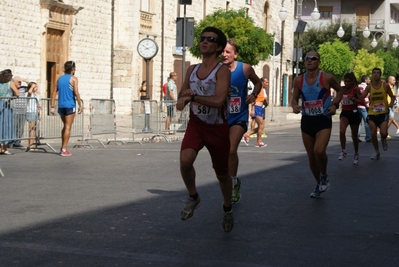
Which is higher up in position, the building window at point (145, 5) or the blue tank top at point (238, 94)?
the building window at point (145, 5)

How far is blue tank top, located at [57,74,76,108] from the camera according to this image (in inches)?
702

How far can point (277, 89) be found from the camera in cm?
6412

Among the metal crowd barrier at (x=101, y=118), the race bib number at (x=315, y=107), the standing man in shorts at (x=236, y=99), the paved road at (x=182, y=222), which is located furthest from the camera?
the metal crowd barrier at (x=101, y=118)

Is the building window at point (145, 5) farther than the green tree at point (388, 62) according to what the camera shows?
No

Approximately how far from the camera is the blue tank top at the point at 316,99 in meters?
11.3

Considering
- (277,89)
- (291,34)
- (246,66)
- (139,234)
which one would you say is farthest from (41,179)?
(291,34)

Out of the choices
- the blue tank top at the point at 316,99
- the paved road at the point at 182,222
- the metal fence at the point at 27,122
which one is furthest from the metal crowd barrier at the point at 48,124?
the blue tank top at the point at 316,99

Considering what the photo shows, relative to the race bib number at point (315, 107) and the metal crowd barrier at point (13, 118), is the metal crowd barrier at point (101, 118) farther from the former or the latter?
the race bib number at point (315, 107)

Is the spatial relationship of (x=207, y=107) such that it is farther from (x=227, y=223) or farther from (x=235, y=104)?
(x=235, y=104)

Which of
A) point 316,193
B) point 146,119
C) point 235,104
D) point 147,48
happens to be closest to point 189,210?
point 235,104

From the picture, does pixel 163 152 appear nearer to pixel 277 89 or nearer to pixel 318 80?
pixel 318 80

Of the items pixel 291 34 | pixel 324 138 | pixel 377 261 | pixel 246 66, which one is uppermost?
pixel 291 34

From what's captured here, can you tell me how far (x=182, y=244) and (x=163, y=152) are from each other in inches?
457

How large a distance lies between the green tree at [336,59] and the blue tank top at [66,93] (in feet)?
117
